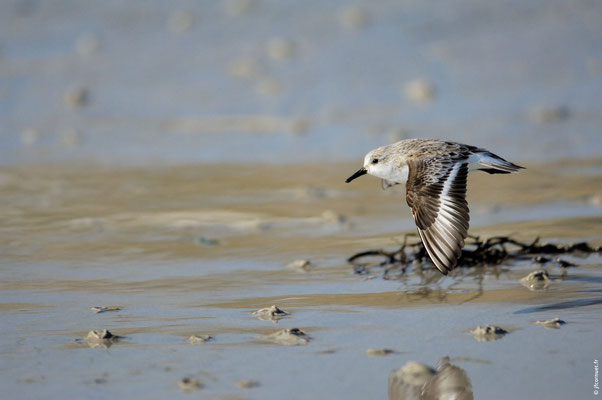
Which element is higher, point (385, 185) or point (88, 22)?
point (88, 22)

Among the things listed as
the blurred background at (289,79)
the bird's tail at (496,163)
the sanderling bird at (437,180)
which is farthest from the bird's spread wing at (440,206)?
the blurred background at (289,79)

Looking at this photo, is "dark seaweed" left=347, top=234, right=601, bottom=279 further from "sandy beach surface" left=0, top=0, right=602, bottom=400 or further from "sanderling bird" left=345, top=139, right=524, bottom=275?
"sanderling bird" left=345, top=139, right=524, bottom=275

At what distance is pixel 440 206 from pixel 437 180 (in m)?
0.20

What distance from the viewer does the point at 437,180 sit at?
5.13 m

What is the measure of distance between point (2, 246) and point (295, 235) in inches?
73.6

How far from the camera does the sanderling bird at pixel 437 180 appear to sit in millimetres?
4793

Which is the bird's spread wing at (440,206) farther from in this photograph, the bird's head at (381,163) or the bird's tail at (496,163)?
the bird's head at (381,163)

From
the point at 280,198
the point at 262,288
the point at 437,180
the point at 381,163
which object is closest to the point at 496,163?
the point at 437,180

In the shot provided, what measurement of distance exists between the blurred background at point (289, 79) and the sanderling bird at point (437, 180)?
2.85 metres

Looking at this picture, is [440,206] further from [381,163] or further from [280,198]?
[280,198]

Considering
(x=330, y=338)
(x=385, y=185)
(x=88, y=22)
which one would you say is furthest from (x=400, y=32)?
(x=330, y=338)

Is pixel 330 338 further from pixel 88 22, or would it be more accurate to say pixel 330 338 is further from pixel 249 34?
pixel 88 22

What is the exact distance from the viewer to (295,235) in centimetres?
616

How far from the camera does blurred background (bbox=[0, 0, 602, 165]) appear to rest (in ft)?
29.7
